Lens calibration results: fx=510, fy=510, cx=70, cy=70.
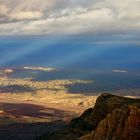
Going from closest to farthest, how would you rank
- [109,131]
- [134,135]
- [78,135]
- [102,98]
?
[134,135], [109,131], [78,135], [102,98]

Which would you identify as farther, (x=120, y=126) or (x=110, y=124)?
(x=110, y=124)

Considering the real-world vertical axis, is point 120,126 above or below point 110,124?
below

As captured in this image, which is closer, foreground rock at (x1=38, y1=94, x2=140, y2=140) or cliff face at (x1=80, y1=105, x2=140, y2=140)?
cliff face at (x1=80, y1=105, x2=140, y2=140)

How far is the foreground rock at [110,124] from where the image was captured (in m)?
77.0

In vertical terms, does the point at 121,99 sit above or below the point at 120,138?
above

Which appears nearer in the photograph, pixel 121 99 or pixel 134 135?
pixel 134 135

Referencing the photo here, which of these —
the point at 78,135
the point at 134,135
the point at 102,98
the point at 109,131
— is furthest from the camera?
the point at 102,98

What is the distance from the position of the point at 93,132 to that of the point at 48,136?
1946cm

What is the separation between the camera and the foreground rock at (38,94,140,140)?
253ft

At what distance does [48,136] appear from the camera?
99.6m

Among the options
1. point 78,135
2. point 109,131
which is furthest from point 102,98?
point 109,131

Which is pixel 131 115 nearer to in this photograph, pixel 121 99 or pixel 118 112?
pixel 118 112

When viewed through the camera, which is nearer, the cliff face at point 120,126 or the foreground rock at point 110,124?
the cliff face at point 120,126

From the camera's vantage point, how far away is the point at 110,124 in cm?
8119
